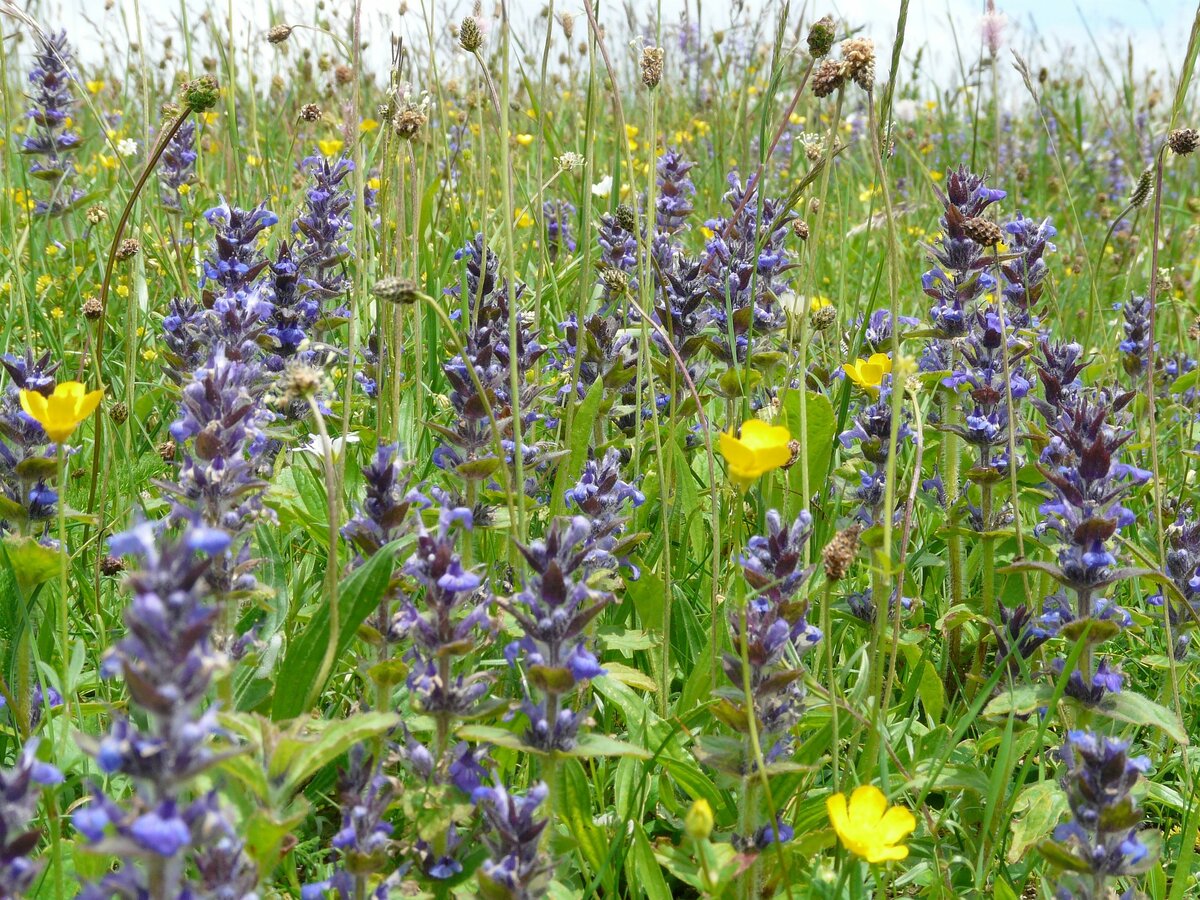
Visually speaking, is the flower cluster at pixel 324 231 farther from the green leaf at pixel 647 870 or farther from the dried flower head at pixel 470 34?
the green leaf at pixel 647 870

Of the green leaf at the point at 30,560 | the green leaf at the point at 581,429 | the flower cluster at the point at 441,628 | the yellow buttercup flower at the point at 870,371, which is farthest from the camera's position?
the green leaf at the point at 581,429

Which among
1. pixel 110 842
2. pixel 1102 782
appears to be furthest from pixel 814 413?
pixel 110 842

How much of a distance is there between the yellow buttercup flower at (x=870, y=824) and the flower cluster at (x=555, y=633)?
0.34 meters

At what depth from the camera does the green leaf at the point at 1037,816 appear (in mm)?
1692

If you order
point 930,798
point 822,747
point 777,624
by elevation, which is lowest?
point 930,798

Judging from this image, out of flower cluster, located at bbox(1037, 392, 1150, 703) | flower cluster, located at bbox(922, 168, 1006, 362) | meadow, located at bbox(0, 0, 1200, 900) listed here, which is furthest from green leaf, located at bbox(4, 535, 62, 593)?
flower cluster, located at bbox(922, 168, 1006, 362)

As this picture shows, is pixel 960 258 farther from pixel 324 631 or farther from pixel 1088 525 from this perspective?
pixel 324 631

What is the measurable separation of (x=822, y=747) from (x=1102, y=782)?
0.47m

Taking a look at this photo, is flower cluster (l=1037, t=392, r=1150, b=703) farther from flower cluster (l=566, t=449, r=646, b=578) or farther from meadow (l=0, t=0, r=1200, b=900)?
flower cluster (l=566, t=449, r=646, b=578)

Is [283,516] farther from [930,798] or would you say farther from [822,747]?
[930,798]

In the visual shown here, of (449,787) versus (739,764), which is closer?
(449,787)

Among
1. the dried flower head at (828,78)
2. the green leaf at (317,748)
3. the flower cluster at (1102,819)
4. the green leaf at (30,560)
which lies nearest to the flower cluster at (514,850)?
the green leaf at (317,748)

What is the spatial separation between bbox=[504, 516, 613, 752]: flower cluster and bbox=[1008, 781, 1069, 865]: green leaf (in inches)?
29.5

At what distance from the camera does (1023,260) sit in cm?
286
